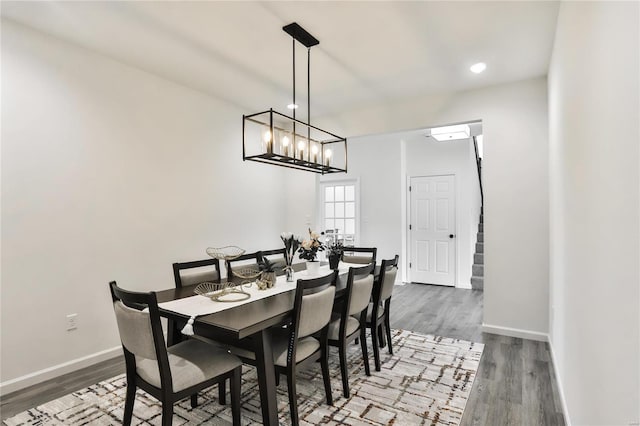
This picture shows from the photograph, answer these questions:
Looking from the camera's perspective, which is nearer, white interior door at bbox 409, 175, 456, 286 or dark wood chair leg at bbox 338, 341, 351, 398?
dark wood chair leg at bbox 338, 341, 351, 398

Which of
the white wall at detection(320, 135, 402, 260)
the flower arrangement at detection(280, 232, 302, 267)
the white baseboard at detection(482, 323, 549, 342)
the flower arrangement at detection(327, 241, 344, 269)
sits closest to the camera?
the flower arrangement at detection(280, 232, 302, 267)

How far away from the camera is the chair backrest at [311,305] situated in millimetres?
2047

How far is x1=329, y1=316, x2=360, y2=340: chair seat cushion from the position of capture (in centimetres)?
256

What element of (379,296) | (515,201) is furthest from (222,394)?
(515,201)

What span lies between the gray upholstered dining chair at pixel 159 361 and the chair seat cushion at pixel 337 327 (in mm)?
765

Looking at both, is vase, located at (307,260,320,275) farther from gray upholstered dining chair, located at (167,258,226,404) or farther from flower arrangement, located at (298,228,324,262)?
gray upholstered dining chair, located at (167,258,226,404)

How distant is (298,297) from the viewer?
203cm

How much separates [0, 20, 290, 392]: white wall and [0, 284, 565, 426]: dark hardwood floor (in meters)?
0.24

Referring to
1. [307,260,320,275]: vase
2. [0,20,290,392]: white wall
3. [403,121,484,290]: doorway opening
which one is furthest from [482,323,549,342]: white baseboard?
[0,20,290,392]: white wall

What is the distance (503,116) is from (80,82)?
13.9ft

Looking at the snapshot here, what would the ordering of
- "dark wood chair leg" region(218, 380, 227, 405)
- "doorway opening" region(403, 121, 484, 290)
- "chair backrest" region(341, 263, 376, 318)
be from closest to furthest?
"dark wood chair leg" region(218, 380, 227, 405)
"chair backrest" region(341, 263, 376, 318)
"doorway opening" region(403, 121, 484, 290)

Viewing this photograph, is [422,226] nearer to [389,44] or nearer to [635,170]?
[389,44]

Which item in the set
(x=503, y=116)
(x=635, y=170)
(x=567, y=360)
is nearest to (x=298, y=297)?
(x=635, y=170)

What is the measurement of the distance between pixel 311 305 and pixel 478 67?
2938mm
